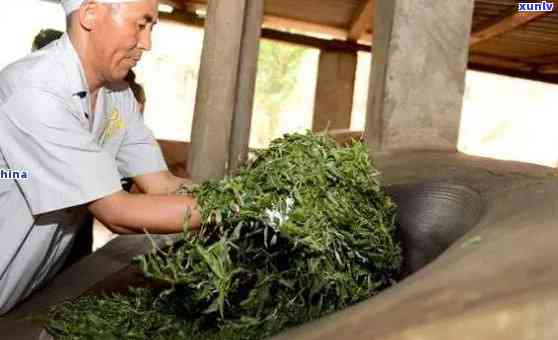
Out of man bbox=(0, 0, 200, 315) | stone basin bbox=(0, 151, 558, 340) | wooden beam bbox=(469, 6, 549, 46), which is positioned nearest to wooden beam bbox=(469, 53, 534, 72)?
wooden beam bbox=(469, 6, 549, 46)

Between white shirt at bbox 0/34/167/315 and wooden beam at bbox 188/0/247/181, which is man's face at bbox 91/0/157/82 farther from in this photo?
wooden beam at bbox 188/0/247/181

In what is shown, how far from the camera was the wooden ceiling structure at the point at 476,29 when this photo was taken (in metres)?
6.96

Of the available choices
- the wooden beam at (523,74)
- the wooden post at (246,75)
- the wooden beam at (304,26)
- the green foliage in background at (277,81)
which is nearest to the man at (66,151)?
the wooden post at (246,75)

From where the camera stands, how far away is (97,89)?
7.81 ft

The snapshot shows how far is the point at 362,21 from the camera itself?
7516mm

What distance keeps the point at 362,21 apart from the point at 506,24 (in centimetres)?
165

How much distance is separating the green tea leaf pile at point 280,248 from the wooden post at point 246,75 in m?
2.01

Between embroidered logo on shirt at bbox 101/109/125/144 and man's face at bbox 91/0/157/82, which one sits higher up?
man's face at bbox 91/0/157/82

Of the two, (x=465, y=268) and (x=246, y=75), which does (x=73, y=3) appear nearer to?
(x=465, y=268)

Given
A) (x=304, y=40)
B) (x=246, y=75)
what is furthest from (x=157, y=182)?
(x=304, y=40)

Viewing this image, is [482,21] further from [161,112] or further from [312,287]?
[161,112]

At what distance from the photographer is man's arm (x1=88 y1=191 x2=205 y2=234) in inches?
73.3

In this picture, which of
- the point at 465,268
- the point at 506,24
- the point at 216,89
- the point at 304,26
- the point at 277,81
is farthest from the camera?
the point at 277,81

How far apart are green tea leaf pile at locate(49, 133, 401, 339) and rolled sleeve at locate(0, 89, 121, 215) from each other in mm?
316
